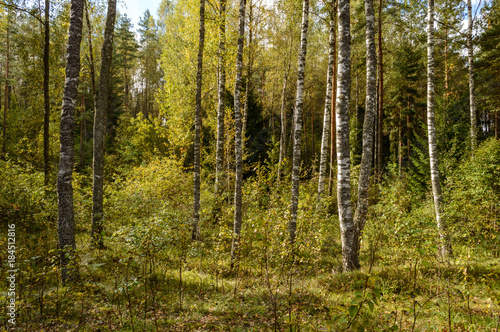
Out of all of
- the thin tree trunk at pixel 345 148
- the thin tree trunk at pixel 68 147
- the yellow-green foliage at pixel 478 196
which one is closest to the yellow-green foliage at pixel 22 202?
the thin tree trunk at pixel 68 147

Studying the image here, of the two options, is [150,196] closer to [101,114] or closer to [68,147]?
[101,114]

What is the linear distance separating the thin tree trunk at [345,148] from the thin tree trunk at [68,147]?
239 inches

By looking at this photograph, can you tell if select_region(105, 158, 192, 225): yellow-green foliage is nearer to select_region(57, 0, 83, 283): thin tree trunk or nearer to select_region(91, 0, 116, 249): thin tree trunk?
Result: select_region(91, 0, 116, 249): thin tree trunk

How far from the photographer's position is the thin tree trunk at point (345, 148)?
238 inches

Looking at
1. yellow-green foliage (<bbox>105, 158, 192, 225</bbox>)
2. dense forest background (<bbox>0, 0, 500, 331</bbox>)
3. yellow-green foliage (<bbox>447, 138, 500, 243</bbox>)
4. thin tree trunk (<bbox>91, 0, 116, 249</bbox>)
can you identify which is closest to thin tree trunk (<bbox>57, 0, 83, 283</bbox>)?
dense forest background (<bbox>0, 0, 500, 331</bbox>)

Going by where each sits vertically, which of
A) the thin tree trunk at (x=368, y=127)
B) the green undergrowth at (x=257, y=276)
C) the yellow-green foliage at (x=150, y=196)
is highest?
the thin tree trunk at (x=368, y=127)

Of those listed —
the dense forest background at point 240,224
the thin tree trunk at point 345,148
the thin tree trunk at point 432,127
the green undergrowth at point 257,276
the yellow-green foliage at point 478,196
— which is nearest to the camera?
the green undergrowth at point 257,276

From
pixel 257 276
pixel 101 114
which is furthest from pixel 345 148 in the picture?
pixel 101 114

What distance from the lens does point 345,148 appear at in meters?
6.12

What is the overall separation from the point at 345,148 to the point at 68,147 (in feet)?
20.9

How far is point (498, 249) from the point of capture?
6.91m

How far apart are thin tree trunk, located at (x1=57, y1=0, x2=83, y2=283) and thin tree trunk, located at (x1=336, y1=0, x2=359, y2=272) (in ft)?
19.9

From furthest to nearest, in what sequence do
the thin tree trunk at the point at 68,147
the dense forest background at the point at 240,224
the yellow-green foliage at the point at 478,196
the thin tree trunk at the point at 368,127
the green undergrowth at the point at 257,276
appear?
the yellow-green foliage at the point at 478,196
the thin tree trunk at the point at 368,127
the thin tree trunk at the point at 68,147
the dense forest background at the point at 240,224
the green undergrowth at the point at 257,276

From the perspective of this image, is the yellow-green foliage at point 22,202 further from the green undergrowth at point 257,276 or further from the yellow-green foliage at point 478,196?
the yellow-green foliage at point 478,196
